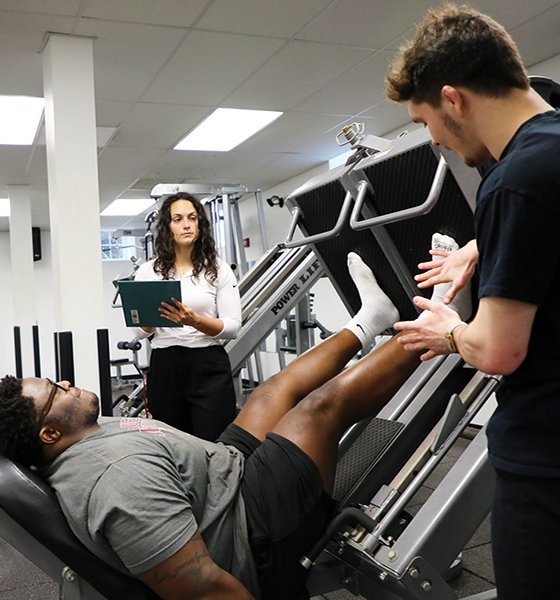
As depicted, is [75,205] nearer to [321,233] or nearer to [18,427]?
[321,233]

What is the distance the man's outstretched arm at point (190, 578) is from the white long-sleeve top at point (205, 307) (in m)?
1.16

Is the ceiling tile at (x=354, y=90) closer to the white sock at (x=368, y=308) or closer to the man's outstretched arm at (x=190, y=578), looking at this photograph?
the white sock at (x=368, y=308)

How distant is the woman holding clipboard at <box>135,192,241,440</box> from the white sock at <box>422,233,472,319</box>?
2.83ft

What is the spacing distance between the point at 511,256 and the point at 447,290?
89 centimetres

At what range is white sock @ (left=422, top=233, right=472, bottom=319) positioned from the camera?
1.65 meters

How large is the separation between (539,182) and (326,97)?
3791mm

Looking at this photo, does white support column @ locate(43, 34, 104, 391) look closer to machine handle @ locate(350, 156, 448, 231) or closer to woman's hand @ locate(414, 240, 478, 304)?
machine handle @ locate(350, 156, 448, 231)

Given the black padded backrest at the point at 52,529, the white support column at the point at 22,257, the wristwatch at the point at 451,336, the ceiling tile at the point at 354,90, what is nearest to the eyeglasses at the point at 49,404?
the black padded backrest at the point at 52,529

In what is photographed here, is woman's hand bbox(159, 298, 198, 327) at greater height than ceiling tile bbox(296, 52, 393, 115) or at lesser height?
lesser

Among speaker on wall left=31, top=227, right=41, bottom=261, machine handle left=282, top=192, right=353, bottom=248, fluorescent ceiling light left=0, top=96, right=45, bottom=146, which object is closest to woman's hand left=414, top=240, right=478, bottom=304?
machine handle left=282, top=192, right=353, bottom=248

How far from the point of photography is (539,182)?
82 centimetres

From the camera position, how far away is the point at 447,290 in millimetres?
1734

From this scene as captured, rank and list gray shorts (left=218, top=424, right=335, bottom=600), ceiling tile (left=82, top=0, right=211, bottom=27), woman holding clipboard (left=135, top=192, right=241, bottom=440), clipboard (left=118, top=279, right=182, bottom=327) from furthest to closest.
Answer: ceiling tile (left=82, top=0, right=211, bottom=27), woman holding clipboard (left=135, top=192, right=241, bottom=440), clipboard (left=118, top=279, right=182, bottom=327), gray shorts (left=218, top=424, right=335, bottom=600)

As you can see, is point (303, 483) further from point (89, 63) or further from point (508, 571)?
point (89, 63)
